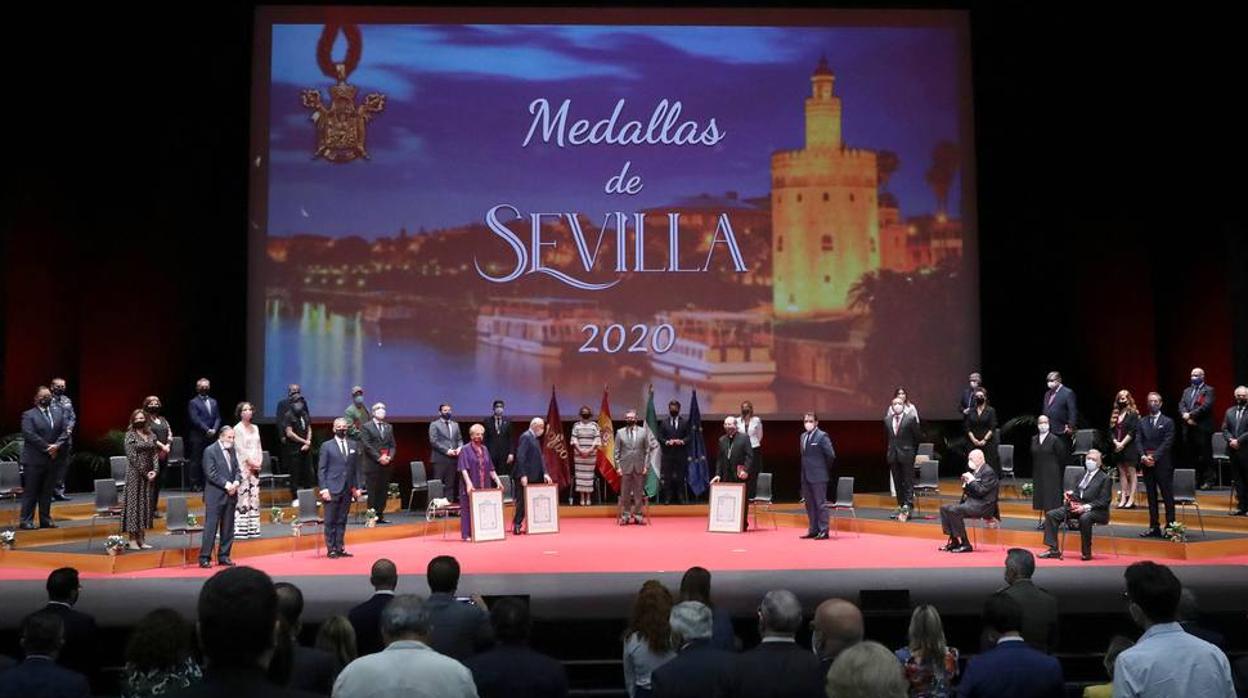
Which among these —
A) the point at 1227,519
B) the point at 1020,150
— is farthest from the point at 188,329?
the point at 1227,519

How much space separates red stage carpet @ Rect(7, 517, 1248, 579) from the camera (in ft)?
35.1

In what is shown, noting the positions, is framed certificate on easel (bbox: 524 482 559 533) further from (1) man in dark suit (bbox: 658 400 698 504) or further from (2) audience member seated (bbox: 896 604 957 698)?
(2) audience member seated (bbox: 896 604 957 698)

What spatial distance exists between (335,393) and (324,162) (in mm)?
3016

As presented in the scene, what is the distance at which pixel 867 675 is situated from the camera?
2814 mm

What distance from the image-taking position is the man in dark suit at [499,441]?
15141 millimetres

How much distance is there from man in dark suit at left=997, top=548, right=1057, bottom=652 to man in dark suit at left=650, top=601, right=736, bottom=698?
1201 millimetres

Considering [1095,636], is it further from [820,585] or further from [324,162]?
[324,162]

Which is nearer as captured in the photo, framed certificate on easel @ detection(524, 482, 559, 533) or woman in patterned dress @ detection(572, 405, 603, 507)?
framed certificate on easel @ detection(524, 482, 559, 533)

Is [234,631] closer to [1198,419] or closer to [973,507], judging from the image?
[973,507]

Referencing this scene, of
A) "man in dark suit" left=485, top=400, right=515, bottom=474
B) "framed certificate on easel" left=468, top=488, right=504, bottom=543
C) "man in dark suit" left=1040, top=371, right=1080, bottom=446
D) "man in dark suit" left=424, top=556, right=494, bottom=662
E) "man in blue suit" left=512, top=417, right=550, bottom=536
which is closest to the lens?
"man in dark suit" left=424, top=556, right=494, bottom=662

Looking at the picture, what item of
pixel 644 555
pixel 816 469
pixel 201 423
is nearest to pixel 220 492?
pixel 644 555

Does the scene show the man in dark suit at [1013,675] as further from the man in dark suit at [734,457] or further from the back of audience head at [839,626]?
the man in dark suit at [734,457]

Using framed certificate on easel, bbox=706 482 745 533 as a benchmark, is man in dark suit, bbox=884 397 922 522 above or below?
above

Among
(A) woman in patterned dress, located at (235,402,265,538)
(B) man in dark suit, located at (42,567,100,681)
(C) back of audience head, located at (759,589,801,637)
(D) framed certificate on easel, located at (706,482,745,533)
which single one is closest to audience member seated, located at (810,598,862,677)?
(C) back of audience head, located at (759,589,801,637)
